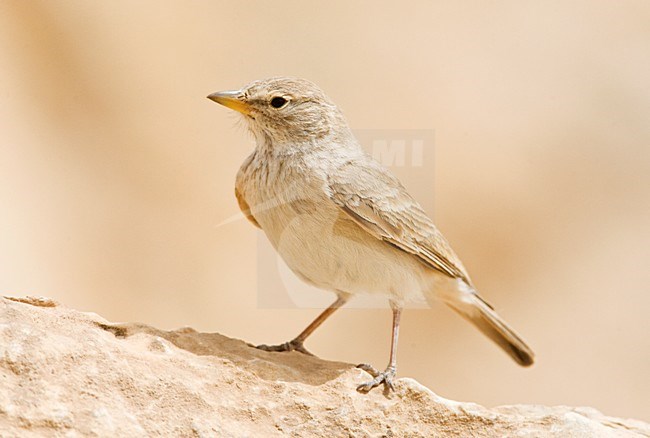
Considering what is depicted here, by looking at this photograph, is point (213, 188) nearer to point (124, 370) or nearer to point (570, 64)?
point (570, 64)

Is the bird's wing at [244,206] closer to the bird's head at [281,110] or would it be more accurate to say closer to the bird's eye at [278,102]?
the bird's head at [281,110]

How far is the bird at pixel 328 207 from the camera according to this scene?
404cm

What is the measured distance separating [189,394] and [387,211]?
5.17 feet

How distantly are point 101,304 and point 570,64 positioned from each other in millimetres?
5466

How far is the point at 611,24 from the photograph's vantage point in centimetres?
914

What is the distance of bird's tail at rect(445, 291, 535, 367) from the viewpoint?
→ 493 cm

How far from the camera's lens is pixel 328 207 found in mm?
4012

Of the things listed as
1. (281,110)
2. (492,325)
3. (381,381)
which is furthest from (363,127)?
(381,381)

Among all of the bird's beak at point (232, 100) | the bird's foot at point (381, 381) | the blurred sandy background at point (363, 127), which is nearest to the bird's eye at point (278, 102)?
the bird's beak at point (232, 100)

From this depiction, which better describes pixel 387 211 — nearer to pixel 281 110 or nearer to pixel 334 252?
pixel 334 252

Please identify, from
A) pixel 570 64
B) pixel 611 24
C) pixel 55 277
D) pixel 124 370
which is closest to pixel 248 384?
pixel 124 370

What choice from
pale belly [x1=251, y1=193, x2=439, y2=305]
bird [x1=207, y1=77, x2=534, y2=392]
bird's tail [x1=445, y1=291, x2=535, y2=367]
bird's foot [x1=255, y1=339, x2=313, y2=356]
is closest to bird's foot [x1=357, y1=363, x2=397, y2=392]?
bird [x1=207, y1=77, x2=534, y2=392]

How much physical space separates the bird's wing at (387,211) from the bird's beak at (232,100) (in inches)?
23.6

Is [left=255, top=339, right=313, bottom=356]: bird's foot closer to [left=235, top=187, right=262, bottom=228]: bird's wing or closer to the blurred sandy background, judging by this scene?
[left=235, top=187, right=262, bottom=228]: bird's wing
